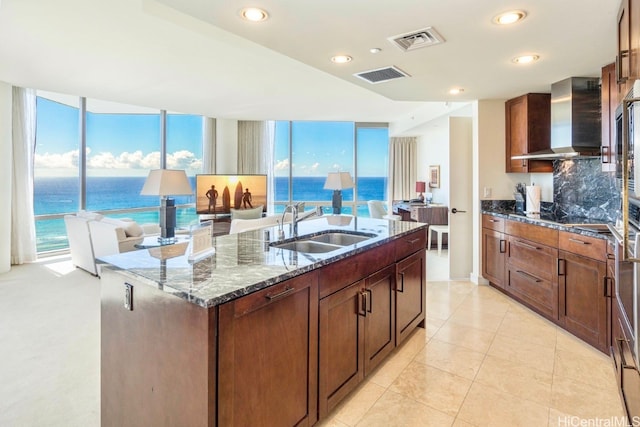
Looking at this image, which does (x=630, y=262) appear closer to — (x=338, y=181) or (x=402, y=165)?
(x=338, y=181)

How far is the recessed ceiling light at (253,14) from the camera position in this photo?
77.9 inches

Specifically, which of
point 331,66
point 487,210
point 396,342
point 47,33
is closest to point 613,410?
point 396,342

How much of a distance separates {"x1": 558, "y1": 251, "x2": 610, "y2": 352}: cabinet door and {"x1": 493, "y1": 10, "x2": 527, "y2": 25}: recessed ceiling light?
1874 millimetres

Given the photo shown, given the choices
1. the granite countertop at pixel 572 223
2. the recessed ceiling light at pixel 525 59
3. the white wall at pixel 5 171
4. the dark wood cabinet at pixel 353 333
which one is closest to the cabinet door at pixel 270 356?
the dark wood cabinet at pixel 353 333

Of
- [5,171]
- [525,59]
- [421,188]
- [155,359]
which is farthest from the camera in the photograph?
[421,188]

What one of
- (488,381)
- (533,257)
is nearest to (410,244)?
(488,381)

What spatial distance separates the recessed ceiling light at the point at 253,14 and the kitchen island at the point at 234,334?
138 cm

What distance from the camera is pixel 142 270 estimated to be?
1.53 metres

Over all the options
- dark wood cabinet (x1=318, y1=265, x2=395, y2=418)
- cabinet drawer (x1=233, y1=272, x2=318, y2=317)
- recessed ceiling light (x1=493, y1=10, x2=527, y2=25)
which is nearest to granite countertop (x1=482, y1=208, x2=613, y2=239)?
recessed ceiling light (x1=493, y1=10, x2=527, y2=25)

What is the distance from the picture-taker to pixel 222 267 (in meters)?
1.63

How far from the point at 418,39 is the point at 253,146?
6.66 metres

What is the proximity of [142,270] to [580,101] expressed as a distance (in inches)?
157

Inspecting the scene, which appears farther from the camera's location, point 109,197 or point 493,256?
point 109,197

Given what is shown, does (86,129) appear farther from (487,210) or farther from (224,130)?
(487,210)
